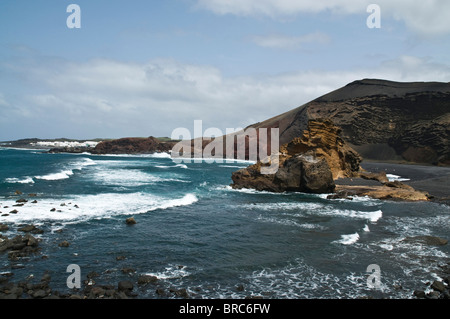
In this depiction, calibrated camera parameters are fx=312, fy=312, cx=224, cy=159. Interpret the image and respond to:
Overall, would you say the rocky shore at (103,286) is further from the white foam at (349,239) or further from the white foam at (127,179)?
the white foam at (127,179)

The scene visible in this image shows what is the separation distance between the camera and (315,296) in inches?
439

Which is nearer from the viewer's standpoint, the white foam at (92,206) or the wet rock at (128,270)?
the wet rock at (128,270)

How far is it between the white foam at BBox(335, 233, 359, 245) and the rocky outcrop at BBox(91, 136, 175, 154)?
134m

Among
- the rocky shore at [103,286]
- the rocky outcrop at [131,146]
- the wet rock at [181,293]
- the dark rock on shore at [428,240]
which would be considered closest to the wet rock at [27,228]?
the rocky shore at [103,286]

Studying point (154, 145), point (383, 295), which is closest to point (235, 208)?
point (383, 295)

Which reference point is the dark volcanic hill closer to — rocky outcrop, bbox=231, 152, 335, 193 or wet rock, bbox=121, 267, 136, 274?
rocky outcrop, bbox=231, 152, 335, 193

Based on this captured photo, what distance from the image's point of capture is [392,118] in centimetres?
9550

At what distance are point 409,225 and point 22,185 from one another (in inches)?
1496

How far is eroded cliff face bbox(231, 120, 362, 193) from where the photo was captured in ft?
109
